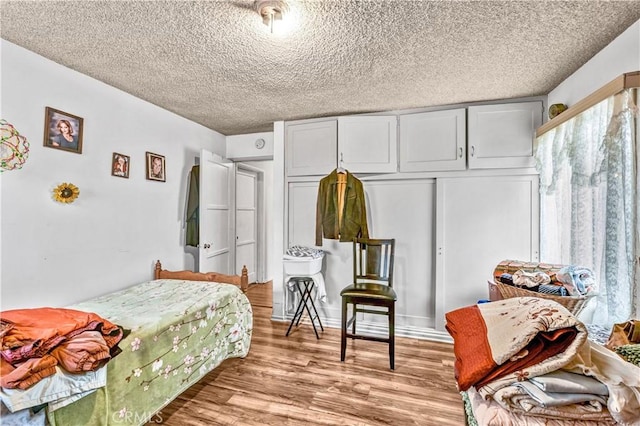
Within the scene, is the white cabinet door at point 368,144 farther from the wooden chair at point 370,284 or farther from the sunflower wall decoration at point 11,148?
the sunflower wall decoration at point 11,148

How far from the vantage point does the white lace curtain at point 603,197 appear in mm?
1518

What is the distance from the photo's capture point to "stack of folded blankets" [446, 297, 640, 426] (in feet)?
2.35

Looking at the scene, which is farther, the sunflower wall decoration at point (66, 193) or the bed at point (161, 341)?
the sunflower wall decoration at point (66, 193)

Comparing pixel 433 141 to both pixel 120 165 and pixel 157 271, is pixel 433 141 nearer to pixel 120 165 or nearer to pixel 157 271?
pixel 120 165

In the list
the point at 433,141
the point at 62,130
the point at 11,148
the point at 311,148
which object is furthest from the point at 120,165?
the point at 433,141

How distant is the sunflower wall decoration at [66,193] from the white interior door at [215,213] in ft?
3.70

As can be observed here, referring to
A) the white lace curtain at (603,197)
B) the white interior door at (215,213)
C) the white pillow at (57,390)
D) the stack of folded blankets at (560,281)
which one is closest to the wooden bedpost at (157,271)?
the white interior door at (215,213)

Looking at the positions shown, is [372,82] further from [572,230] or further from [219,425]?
[219,425]

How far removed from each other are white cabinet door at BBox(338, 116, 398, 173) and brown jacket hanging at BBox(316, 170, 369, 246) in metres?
0.19

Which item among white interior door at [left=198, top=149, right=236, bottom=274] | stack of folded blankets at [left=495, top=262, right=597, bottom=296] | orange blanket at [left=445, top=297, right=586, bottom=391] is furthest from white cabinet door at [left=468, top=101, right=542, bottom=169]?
white interior door at [left=198, top=149, right=236, bottom=274]

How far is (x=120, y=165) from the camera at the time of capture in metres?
2.55

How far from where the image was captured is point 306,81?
7.80ft

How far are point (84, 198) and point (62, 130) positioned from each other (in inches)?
20.4

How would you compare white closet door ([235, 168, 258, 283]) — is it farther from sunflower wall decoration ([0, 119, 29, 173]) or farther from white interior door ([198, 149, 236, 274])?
sunflower wall decoration ([0, 119, 29, 173])
